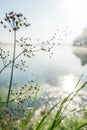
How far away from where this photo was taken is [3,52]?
4.68m

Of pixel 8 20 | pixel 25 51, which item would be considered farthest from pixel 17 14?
pixel 25 51

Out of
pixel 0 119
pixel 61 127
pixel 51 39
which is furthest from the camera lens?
pixel 61 127

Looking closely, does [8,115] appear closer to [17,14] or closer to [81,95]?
[17,14]

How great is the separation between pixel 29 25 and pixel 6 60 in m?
0.73

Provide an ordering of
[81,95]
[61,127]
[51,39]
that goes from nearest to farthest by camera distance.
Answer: [51,39] → [61,127] → [81,95]

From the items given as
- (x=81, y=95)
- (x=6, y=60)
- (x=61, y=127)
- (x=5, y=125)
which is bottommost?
(x=81, y=95)

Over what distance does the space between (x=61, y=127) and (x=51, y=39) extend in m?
6.06

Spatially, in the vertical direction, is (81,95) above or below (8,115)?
below

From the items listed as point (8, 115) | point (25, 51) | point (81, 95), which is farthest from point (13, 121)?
point (81, 95)

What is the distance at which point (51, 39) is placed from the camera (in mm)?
4660

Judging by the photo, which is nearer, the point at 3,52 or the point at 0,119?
the point at 0,119

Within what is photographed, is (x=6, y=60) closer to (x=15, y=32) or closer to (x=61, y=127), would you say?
(x=15, y=32)

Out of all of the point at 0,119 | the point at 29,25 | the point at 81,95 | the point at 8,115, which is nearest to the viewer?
the point at 0,119

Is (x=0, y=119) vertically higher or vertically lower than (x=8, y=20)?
lower
